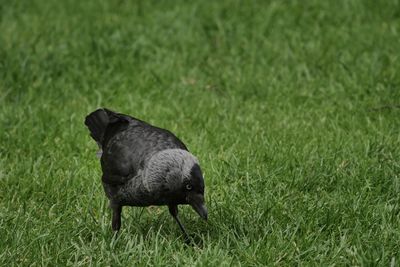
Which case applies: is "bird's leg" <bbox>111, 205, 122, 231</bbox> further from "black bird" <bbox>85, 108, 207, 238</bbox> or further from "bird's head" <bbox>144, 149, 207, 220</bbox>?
"bird's head" <bbox>144, 149, 207, 220</bbox>

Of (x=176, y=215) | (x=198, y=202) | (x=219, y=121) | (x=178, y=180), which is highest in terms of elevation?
(x=178, y=180)

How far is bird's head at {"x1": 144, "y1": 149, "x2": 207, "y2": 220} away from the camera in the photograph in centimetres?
481

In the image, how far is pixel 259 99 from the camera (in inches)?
323

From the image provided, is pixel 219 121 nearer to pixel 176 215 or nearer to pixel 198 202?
pixel 176 215

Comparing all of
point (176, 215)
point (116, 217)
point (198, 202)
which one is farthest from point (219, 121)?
point (198, 202)

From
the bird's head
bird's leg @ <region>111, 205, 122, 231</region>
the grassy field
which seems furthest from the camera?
bird's leg @ <region>111, 205, 122, 231</region>

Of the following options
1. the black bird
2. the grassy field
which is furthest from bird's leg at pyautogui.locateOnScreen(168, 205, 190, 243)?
the grassy field

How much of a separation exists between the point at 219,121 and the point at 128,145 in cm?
238

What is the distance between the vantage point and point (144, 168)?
501 centimetres

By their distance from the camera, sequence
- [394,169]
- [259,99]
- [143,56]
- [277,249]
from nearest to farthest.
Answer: [277,249], [394,169], [259,99], [143,56]

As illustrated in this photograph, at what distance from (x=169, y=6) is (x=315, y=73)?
2.48m

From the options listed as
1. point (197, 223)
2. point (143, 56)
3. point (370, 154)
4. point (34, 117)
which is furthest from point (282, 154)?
point (143, 56)

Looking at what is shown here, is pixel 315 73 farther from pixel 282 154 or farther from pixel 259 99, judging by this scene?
pixel 282 154

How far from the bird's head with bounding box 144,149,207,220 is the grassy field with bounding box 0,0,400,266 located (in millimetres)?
296
